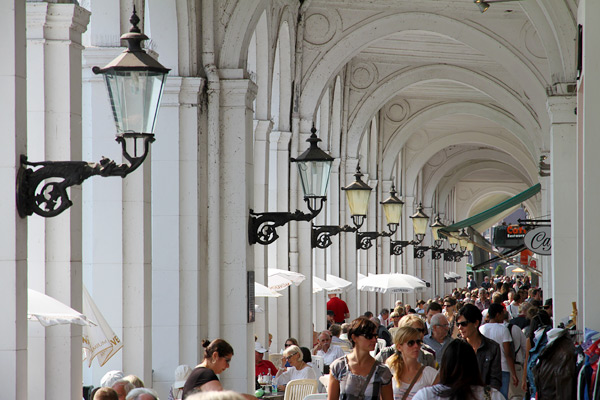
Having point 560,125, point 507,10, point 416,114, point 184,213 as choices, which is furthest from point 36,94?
point 416,114

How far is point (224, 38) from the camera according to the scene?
9.96 m

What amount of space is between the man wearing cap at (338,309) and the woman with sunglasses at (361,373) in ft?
45.0

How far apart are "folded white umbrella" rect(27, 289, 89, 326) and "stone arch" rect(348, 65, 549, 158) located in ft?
51.0

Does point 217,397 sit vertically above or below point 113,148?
below

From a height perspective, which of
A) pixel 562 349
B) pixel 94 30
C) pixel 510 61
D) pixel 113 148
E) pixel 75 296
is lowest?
pixel 562 349

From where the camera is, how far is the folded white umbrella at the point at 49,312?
200 inches

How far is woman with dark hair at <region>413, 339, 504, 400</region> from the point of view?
4625 mm

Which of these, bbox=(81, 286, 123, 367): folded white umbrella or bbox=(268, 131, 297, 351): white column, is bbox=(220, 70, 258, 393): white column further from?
bbox=(268, 131, 297, 351): white column

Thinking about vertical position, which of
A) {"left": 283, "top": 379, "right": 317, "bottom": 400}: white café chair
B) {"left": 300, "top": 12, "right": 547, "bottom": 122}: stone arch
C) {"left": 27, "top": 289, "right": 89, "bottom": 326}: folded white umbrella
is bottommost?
{"left": 283, "top": 379, "right": 317, "bottom": 400}: white café chair

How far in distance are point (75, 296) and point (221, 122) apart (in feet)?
14.1

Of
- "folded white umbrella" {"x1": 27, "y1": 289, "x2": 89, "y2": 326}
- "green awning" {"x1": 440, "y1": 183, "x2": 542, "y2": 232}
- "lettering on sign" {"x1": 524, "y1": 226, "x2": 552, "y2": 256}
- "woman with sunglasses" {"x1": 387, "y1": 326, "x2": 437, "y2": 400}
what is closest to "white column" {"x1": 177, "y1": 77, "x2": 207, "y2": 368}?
"woman with sunglasses" {"x1": 387, "y1": 326, "x2": 437, "y2": 400}

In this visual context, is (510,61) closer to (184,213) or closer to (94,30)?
(184,213)

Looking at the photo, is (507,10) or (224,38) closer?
(224,38)

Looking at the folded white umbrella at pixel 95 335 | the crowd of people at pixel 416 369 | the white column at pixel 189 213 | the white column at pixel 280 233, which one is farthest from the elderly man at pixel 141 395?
the white column at pixel 280 233
